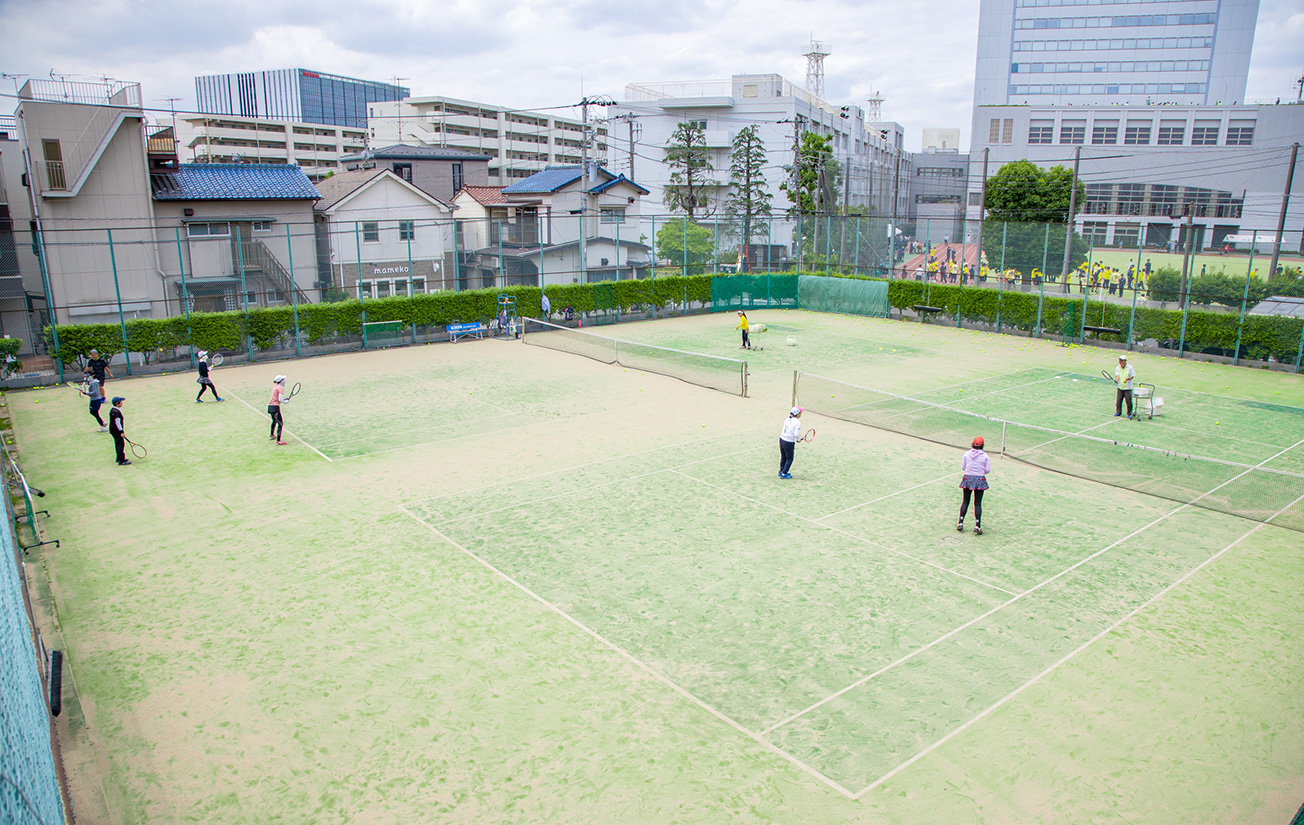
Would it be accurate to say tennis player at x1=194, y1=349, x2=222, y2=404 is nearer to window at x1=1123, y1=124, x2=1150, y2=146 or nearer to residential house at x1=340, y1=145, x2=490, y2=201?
residential house at x1=340, y1=145, x2=490, y2=201

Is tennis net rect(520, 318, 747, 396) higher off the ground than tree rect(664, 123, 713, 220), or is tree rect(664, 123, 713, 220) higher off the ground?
tree rect(664, 123, 713, 220)

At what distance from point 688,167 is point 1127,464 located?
195 feet

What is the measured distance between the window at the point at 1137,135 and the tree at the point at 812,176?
3612cm

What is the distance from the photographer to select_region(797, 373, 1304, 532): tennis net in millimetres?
14320

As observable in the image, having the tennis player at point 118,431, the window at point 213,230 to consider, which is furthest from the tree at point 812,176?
the tennis player at point 118,431

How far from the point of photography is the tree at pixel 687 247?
1587 inches

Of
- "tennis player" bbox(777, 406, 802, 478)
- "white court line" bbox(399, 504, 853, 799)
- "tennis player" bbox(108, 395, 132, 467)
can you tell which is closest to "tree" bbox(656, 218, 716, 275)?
"tennis player" bbox(777, 406, 802, 478)

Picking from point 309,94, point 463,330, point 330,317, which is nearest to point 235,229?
point 330,317

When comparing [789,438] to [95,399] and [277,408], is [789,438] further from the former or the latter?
[95,399]

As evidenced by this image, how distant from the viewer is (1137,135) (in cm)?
8194

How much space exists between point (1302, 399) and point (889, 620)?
1915 centimetres

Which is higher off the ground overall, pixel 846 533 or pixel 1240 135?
pixel 1240 135

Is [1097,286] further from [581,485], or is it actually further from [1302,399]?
[581,485]

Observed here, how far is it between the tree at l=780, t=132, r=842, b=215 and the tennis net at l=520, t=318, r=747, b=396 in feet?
85.8
